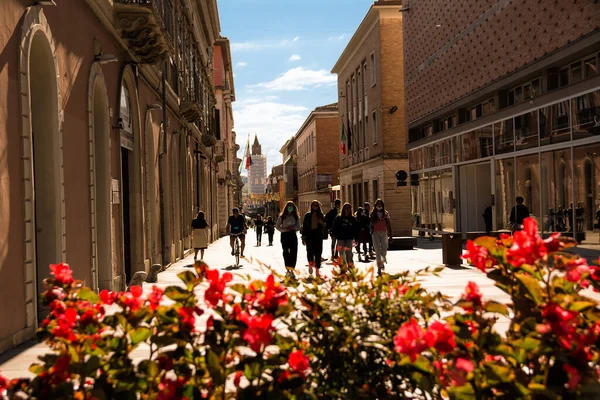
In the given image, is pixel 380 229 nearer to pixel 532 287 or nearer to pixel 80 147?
pixel 80 147

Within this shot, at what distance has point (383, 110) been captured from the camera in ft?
132

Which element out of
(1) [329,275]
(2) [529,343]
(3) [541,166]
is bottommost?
(1) [329,275]

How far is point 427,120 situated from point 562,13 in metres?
15.2

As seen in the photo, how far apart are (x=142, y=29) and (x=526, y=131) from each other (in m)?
12.8

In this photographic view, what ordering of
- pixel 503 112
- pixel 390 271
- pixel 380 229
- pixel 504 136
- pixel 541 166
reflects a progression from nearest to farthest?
1. pixel 380 229
2. pixel 390 271
3. pixel 541 166
4. pixel 503 112
5. pixel 504 136

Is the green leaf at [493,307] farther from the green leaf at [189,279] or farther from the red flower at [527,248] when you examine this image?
the green leaf at [189,279]

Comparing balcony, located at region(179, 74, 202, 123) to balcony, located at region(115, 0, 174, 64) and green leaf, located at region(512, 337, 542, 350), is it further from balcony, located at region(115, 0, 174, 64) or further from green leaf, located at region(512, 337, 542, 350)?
green leaf, located at region(512, 337, 542, 350)

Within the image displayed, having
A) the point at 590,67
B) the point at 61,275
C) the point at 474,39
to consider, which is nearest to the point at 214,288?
the point at 61,275

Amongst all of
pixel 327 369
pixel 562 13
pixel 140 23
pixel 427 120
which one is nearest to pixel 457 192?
pixel 427 120

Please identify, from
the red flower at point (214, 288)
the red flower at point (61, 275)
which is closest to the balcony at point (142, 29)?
the red flower at point (61, 275)

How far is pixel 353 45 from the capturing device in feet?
157

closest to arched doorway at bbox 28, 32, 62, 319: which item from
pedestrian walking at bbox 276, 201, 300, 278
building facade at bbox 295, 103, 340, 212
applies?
pedestrian walking at bbox 276, 201, 300, 278

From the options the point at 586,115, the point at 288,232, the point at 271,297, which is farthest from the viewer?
the point at 586,115

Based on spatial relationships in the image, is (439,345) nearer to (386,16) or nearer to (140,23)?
(140,23)
